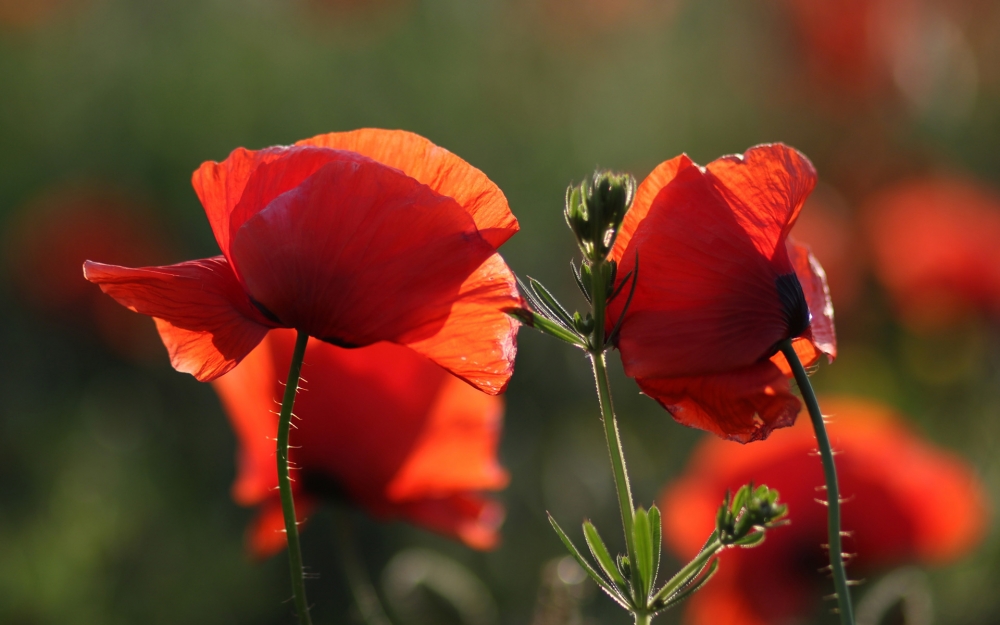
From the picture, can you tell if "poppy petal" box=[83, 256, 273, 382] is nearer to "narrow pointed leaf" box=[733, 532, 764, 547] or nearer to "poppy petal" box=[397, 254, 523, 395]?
"poppy petal" box=[397, 254, 523, 395]

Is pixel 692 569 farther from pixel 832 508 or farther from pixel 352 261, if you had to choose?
pixel 352 261

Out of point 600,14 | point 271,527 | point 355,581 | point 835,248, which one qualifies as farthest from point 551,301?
point 600,14

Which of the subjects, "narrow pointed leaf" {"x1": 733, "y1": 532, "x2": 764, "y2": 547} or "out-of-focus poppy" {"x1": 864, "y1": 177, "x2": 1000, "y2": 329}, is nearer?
"narrow pointed leaf" {"x1": 733, "y1": 532, "x2": 764, "y2": 547}

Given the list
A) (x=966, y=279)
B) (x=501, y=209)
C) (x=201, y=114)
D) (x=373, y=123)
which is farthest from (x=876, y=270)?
(x=501, y=209)

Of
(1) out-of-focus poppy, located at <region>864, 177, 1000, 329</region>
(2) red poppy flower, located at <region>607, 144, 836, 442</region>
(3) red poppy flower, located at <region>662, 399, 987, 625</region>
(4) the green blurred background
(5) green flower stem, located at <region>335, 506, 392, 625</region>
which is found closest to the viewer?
(2) red poppy flower, located at <region>607, 144, 836, 442</region>

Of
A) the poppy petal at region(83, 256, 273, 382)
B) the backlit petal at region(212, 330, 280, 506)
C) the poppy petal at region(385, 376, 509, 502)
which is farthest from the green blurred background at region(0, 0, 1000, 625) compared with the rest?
the poppy petal at region(83, 256, 273, 382)

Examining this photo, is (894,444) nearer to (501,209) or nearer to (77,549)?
(501,209)
